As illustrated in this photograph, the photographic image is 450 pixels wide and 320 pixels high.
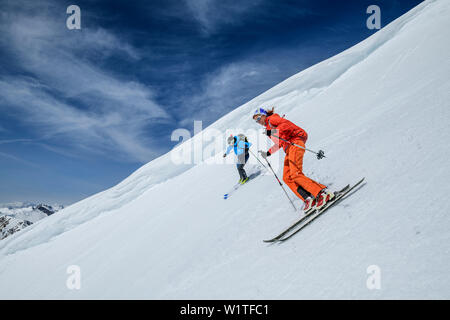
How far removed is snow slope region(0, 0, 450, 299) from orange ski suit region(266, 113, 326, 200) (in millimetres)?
526

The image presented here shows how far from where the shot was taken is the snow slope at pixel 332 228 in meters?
2.79

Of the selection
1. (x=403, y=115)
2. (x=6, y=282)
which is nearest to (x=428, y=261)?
(x=403, y=115)

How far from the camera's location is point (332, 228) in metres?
3.80

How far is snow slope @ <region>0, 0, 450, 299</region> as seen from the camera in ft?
9.17

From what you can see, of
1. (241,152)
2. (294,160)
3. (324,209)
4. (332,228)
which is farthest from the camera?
(241,152)

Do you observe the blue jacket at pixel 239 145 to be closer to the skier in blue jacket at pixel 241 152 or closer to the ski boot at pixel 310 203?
the skier in blue jacket at pixel 241 152

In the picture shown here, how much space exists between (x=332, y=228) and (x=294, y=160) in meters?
1.62

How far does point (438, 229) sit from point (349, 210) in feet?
4.46

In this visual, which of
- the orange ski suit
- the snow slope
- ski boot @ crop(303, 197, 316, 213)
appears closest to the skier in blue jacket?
the snow slope

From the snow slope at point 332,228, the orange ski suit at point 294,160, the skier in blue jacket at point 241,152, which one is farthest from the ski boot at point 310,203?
the skier in blue jacket at point 241,152

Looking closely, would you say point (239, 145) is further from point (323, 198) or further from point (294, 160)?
point (323, 198)

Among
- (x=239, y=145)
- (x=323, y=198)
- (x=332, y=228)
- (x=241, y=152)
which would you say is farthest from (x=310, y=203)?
(x=239, y=145)

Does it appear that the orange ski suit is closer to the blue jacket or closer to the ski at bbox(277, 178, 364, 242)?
the ski at bbox(277, 178, 364, 242)

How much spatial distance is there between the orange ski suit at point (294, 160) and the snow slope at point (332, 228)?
53 cm
